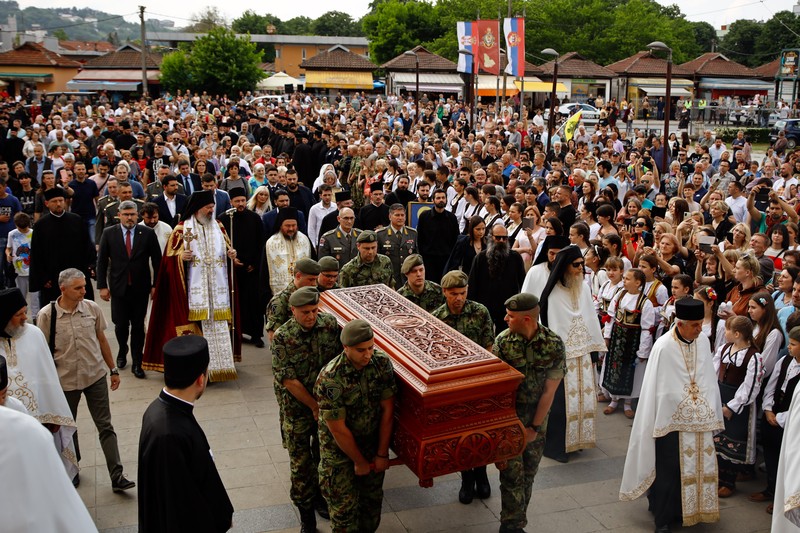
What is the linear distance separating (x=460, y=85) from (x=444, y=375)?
136 ft

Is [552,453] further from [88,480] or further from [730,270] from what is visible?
[88,480]

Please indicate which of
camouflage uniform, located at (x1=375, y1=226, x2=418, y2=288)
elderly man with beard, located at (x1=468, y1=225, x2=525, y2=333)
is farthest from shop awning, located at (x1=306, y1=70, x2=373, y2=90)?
elderly man with beard, located at (x1=468, y1=225, x2=525, y2=333)

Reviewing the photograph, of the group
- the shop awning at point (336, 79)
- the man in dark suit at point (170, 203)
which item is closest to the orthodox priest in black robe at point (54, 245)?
the man in dark suit at point (170, 203)

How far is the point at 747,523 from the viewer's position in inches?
219

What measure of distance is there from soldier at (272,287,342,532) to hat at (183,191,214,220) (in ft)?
9.86

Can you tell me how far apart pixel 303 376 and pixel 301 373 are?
1.2 inches

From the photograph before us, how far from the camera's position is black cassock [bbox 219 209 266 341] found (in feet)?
29.2

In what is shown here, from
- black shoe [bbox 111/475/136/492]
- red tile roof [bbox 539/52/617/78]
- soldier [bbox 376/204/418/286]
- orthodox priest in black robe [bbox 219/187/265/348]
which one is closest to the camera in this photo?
black shoe [bbox 111/475/136/492]

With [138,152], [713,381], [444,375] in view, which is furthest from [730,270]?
[138,152]

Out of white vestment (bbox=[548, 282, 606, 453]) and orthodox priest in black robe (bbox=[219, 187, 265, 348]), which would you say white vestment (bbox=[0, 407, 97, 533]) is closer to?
white vestment (bbox=[548, 282, 606, 453])

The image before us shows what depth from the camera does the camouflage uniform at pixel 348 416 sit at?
4523mm

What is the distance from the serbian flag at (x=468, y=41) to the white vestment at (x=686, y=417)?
21.5 meters

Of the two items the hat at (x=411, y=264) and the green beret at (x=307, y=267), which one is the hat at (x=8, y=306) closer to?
the green beret at (x=307, y=267)

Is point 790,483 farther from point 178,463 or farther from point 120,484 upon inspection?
point 120,484
